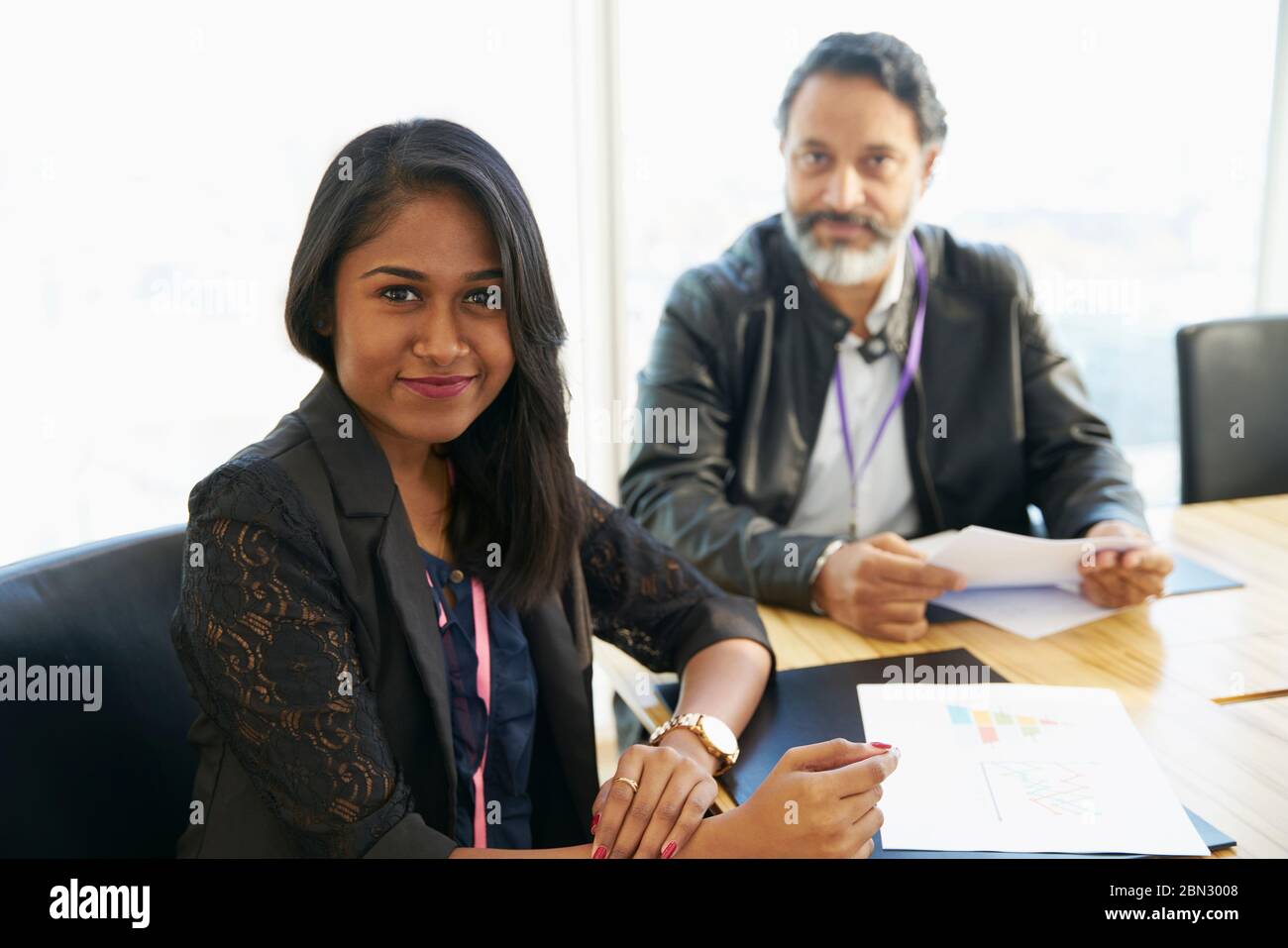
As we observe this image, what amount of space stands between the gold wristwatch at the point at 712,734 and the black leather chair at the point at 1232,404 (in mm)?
1557

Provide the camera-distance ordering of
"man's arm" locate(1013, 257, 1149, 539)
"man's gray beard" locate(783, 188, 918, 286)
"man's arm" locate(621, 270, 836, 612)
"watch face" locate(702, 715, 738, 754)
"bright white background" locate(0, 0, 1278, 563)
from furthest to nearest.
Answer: "bright white background" locate(0, 0, 1278, 563) → "man's gray beard" locate(783, 188, 918, 286) → "man's arm" locate(1013, 257, 1149, 539) → "man's arm" locate(621, 270, 836, 612) → "watch face" locate(702, 715, 738, 754)

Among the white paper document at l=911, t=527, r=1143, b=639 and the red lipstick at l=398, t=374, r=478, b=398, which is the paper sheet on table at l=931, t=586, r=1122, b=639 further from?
the red lipstick at l=398, t=374, r=478, b=398

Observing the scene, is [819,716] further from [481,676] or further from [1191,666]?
[1191,666]

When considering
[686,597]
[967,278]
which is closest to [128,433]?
[686,597]

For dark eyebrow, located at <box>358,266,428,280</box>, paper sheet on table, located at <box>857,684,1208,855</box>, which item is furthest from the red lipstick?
paper sheet on table, located at <box>857,684,1208,855</box>

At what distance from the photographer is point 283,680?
1060mm

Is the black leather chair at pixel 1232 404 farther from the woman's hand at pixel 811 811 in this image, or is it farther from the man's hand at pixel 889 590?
the woman's hand at pixel 811 811

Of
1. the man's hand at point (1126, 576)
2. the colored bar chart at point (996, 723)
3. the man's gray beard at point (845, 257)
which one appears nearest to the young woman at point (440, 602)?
the colored bar chart at point (996, 723)

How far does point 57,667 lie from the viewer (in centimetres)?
115

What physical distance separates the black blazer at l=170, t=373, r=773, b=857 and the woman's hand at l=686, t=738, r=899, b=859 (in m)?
0.28

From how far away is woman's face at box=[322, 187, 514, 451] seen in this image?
1177mm

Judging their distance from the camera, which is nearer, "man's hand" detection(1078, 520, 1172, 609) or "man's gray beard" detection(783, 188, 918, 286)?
"man's hand" detection(1078, 520, 1172, 609)

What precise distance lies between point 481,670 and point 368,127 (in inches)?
58.7

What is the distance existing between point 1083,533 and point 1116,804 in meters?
0.91
